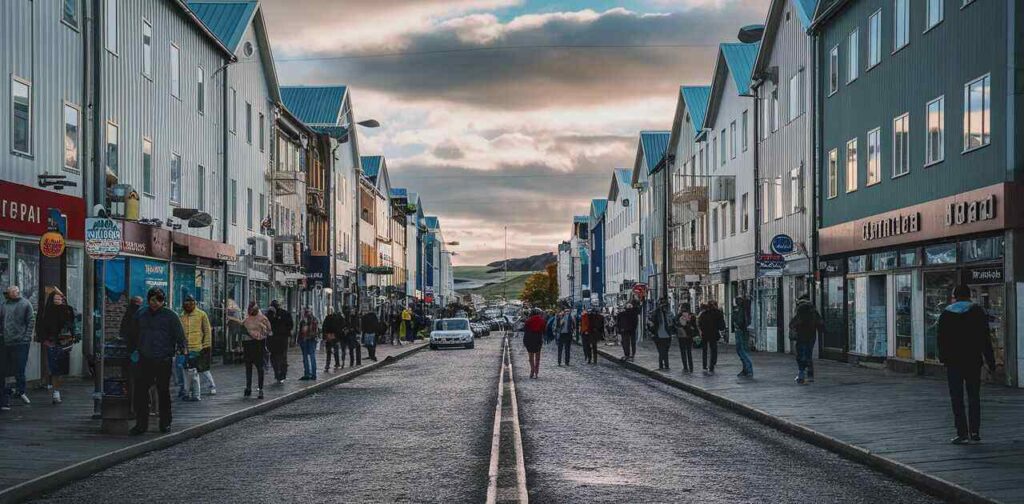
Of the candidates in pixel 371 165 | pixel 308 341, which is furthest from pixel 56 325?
pixel 371 165

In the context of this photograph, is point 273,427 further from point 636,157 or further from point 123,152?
point 636,157

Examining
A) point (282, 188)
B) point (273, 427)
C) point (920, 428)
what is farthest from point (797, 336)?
point (282, 188)

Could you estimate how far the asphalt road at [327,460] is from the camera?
1033 cm

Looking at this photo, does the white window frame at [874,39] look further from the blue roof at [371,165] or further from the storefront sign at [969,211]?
the blue roof at [371,165]

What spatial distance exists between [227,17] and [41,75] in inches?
725

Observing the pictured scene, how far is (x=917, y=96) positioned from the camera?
26.4 m

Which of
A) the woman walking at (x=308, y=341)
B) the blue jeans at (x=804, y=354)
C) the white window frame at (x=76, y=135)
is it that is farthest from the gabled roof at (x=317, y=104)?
the blue jeans at (x=804, y=354)

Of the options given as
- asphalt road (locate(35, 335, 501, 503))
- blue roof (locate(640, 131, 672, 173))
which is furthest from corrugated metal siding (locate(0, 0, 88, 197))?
blue roof (locate(640, 131, 672, 173))

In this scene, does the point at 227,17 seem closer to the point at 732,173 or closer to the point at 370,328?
the point at 370,328

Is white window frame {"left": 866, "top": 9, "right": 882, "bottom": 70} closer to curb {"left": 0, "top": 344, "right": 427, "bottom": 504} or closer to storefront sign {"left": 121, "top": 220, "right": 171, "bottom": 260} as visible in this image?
curb {"left": 0, "top": 344, "right": 427, "bottom": 504}

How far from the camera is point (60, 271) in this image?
24.1 meters

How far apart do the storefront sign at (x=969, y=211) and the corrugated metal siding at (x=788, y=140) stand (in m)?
11.3

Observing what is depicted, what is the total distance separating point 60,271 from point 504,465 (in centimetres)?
1528

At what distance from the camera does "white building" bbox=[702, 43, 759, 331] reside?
150 feet
